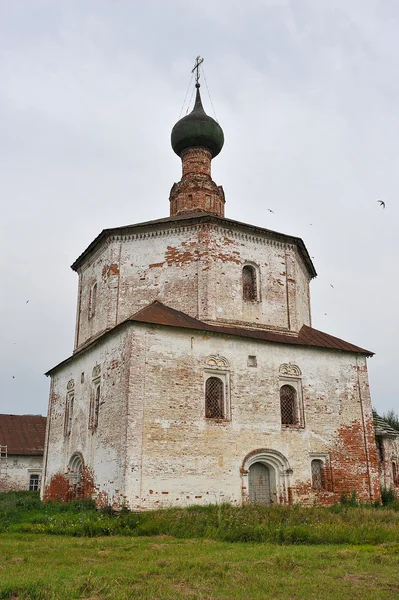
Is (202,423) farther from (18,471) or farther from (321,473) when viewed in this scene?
(18,471)

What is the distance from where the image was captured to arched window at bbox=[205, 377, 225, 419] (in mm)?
14439

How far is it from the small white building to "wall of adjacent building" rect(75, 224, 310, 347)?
1257 centimetres

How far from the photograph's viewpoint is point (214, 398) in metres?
14.6

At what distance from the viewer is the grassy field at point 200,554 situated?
6141 mm

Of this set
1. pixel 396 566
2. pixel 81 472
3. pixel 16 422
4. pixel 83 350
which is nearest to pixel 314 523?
pixel 396 566

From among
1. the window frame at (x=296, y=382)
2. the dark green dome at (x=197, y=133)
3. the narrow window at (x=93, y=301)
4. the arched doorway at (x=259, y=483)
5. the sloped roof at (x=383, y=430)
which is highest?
the dark green dome at (x=197, y=133)

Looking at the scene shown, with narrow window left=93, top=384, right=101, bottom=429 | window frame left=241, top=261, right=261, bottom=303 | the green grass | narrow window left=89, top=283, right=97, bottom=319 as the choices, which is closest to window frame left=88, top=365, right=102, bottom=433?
narrow window left=93, top=384, right=101, bottom=429

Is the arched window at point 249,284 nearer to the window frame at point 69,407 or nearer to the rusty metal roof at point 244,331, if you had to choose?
the rusty metal roof at point 244,331

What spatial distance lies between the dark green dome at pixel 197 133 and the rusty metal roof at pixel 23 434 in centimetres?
1679

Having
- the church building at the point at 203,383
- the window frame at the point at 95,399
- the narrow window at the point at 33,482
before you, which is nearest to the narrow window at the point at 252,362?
the church building at the point at 203,383

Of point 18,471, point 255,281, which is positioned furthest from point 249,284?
point 18,471

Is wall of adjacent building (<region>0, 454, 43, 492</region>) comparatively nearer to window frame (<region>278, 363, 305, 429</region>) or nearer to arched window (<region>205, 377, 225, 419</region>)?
arched window (<region>205, 377, 225, 419</region>)

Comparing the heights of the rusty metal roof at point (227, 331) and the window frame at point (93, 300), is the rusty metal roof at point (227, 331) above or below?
below

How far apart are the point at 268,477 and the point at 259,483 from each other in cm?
34
